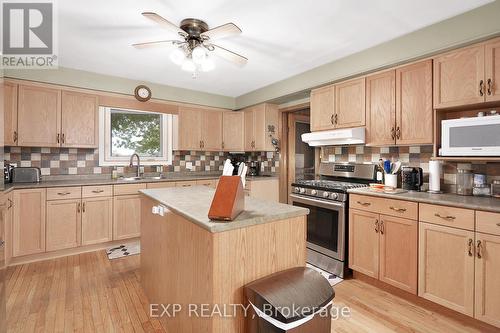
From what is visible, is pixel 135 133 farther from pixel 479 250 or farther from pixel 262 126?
pixel 479 250

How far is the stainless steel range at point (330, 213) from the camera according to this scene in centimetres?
258

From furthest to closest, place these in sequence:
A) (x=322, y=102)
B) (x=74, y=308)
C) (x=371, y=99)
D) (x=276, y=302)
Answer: (x=322, y=102) < (x=371, y=99) < (x=74, y=308) < (x=276, y=302)


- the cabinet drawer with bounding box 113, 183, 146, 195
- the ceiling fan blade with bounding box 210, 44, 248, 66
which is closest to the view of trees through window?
the cabinet drawer with bounding box 113, 183, 146, 195

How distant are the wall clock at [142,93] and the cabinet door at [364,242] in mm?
3351

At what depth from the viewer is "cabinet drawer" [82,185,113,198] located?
3.11 m

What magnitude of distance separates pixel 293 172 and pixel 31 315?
12.0ft

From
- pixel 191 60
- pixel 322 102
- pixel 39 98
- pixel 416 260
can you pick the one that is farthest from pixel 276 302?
pixel 39 98

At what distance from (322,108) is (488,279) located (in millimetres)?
2240

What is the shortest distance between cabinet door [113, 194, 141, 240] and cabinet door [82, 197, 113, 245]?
60 millimetres

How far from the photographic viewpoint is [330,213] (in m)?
A: 2.70

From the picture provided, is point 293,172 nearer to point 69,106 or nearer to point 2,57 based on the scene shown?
point 69,106

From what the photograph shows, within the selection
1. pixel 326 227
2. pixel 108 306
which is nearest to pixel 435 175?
pixel 326 227

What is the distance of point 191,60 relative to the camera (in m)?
2.20

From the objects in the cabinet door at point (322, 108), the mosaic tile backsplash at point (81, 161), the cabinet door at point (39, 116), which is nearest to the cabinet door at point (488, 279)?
the cabinet door at point (322, 108)
